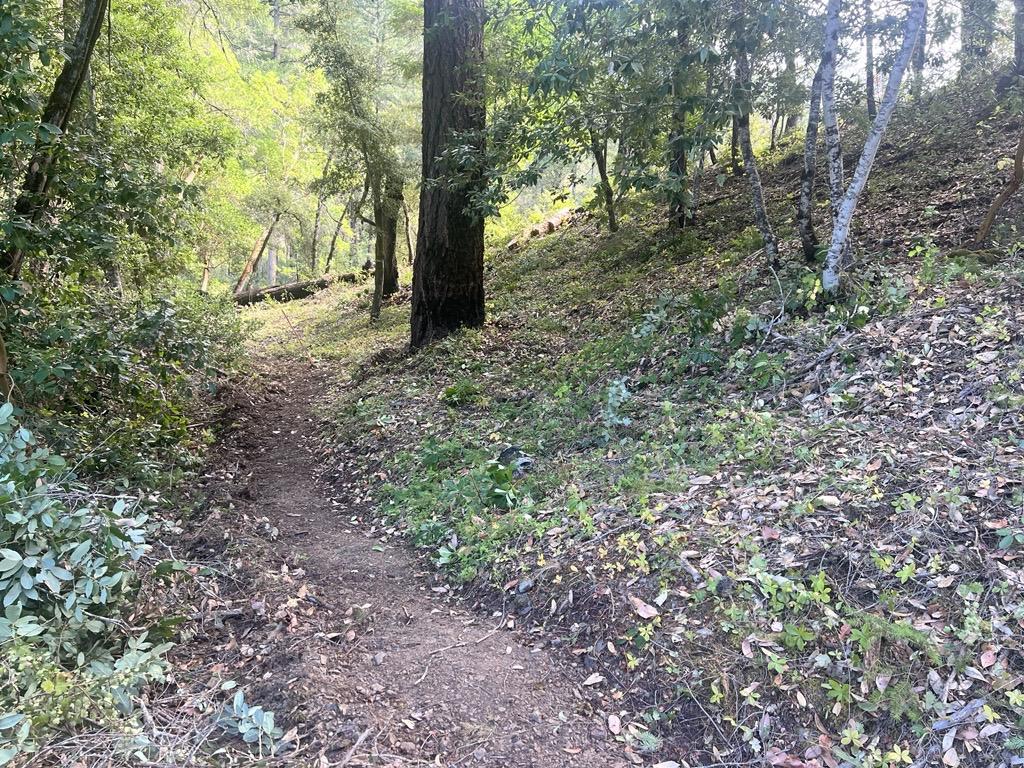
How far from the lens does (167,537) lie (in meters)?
4.31

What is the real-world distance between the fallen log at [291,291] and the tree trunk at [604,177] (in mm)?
11673

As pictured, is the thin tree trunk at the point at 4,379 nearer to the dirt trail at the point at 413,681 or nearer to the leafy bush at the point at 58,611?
the leafy bush at the point at 58,611

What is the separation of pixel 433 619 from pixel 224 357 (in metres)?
6.92

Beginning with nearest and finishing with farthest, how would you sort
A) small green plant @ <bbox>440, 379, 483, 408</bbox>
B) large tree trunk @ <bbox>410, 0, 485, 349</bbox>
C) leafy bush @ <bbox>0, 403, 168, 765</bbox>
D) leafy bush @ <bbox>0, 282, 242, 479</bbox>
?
leafy bush @ <bbox>0, 403, 168, 765</bbox>
leafy bush @ <bbox>0, 282, 242, 479</bbox>
small green plant @ <bbox>440, 379, 483, 408</bbox>
large tree trunk @ <bbox>410, 0, 485, 349</bbox>

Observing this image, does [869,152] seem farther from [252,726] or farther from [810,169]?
[252,726]

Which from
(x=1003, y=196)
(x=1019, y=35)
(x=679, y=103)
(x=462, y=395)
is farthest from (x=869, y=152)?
(x=1019, y=35)

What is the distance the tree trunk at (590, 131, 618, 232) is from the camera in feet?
21.6

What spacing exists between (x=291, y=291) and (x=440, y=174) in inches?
559

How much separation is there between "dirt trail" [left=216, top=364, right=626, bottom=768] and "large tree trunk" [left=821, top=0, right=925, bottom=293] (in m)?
4.23

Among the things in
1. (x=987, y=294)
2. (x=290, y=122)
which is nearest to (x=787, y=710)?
(x=987, y=294)

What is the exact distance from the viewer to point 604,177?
970 centimetres

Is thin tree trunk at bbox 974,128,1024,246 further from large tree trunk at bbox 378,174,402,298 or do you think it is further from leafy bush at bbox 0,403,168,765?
large tree trunk at bbox 378,174,402,298

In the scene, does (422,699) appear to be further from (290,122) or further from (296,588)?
(290,122)

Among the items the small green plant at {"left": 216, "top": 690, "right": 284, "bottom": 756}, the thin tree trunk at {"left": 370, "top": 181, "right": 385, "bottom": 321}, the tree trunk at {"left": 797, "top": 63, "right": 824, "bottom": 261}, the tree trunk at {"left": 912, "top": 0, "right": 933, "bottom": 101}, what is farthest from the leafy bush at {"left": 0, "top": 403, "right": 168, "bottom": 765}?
the tree trunk at {"left": 912, "top": 0, "right": 933, "bottom": 101}
